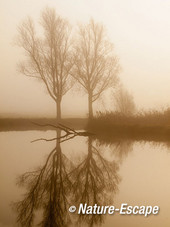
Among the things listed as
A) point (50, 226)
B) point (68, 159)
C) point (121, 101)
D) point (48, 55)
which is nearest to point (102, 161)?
point (68, 159)

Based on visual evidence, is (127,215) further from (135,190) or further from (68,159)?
(68,159)

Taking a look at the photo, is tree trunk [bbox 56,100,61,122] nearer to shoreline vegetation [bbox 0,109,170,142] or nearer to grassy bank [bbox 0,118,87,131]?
grassy bank [bbox 0,118,87,131]

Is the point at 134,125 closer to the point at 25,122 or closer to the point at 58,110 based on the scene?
the point at 58,110

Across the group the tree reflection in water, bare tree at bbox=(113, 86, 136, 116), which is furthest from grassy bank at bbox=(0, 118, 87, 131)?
the tree reflection in water

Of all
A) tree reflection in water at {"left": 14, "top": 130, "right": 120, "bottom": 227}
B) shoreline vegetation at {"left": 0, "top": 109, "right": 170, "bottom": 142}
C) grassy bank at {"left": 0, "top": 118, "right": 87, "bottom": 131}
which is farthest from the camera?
grassy bank at {"left": 0, "top": 118, "right": 87, "bottom": 131}

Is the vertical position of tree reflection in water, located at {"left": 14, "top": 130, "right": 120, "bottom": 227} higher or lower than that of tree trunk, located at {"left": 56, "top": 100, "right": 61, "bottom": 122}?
lower

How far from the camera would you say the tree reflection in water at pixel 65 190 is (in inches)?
91.0

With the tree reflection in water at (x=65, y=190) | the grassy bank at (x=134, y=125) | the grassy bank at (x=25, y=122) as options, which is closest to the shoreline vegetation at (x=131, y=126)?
the grassy bank at (x=134, y=125)

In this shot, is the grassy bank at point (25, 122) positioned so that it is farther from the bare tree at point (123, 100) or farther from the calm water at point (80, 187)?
the calm water at point (80, 187)

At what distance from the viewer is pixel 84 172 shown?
154 inches

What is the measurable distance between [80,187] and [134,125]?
6.83 metres

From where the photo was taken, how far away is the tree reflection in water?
2.31 metres

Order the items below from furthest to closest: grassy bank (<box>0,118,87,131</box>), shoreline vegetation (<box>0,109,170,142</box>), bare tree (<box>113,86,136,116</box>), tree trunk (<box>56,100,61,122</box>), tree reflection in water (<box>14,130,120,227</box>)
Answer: bare tree (<box>113,86,136,116</box>) < tree trunk (<box>56,100,61,122</box>) < grassy bank (<box>0,118,87,131</box>) < shoreline vegetation (<box>0,109,170,142</box>) < tree reflection in water (<box>14,130,120,227</box>)

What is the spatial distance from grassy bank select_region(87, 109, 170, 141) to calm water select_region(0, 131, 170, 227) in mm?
4045
